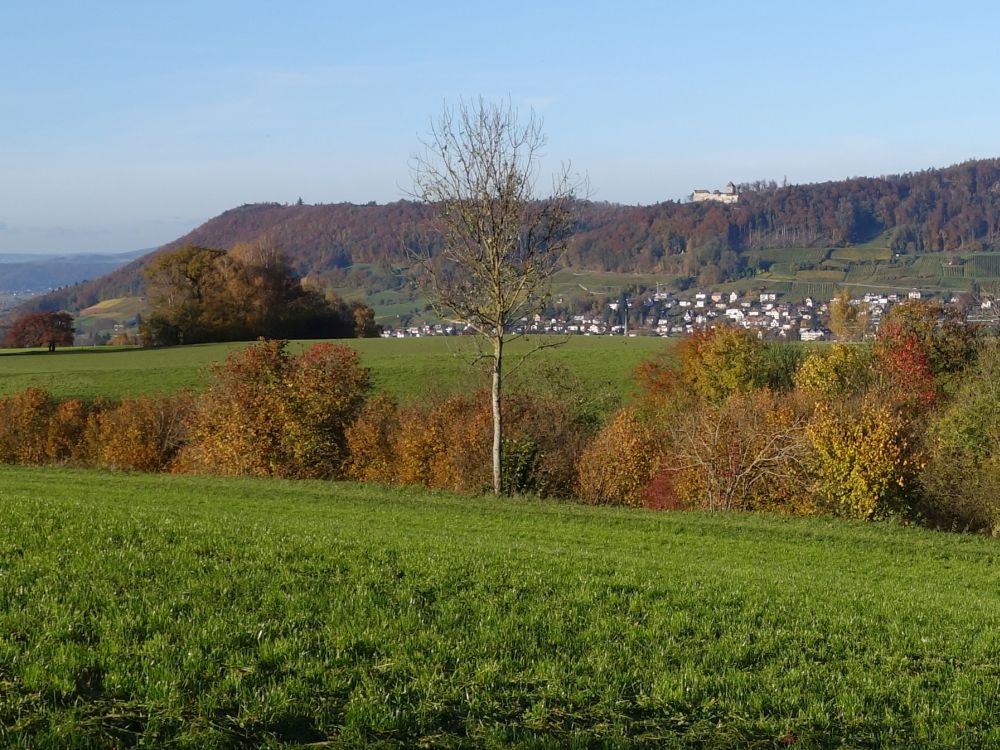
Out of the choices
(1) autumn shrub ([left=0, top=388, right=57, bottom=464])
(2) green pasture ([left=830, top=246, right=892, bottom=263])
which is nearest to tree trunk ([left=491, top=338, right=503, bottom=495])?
(1) autumn shrub ([left=0, top=388, right=57, bottom=464])

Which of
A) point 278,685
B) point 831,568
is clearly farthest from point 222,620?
point 831,568

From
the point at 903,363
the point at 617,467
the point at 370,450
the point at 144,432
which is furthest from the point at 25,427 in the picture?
the point at 903,363

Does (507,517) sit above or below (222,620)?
below

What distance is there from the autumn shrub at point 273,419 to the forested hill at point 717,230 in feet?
350

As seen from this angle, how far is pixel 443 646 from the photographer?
29.5 feet

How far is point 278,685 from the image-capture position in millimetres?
7691

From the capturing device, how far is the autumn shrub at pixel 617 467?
149ft

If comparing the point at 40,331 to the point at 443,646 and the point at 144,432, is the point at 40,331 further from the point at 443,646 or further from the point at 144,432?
the point at 443,646

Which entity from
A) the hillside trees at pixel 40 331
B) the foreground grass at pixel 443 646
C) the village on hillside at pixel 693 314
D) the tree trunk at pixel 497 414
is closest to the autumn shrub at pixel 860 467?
the tree trunk at pixel 497 414

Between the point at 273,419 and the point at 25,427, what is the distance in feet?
72.4

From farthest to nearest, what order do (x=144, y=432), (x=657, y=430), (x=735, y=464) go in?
(x=144, y=432), (x=657, y=430), (x=735, y=464)

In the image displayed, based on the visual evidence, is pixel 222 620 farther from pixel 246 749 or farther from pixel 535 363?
pixel 535 363

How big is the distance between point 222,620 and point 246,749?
2.51 meters

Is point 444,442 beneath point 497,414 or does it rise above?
beneath
